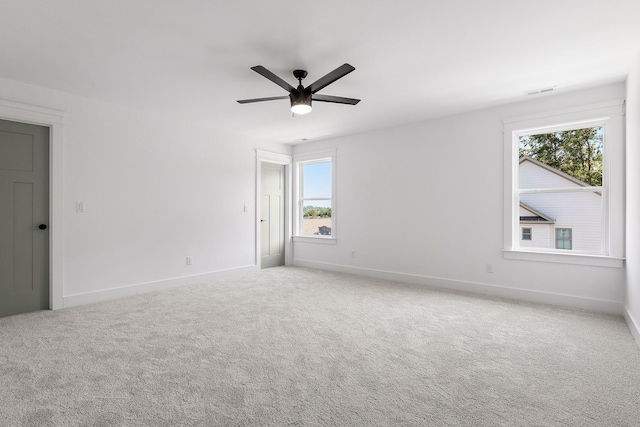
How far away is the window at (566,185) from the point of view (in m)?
3.58

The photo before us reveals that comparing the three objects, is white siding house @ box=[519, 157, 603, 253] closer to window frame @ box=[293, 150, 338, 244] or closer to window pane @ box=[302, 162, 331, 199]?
window frame @ box=[293, 150, 338, 244]

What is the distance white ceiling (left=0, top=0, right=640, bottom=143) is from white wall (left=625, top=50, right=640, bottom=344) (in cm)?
33

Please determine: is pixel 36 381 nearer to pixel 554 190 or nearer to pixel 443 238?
pixel 443 238

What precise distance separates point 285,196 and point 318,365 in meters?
4.72

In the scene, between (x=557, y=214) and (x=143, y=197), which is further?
(x=143, y=197)

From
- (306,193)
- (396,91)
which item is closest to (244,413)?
(396,91)

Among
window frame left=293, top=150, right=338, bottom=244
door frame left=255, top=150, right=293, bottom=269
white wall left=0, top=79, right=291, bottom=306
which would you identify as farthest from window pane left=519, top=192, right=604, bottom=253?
white wall left=0, top=79, right=291, bottom=306

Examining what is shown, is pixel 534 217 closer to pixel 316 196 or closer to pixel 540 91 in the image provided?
pixel 540 91

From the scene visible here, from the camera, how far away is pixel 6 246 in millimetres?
3488

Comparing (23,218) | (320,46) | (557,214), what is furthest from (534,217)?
(23,218)

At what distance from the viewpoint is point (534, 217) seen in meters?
4.21

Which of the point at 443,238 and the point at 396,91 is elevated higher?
the point at 396,91

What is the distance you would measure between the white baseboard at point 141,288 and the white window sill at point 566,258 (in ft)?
13.7

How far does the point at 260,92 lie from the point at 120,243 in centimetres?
266
